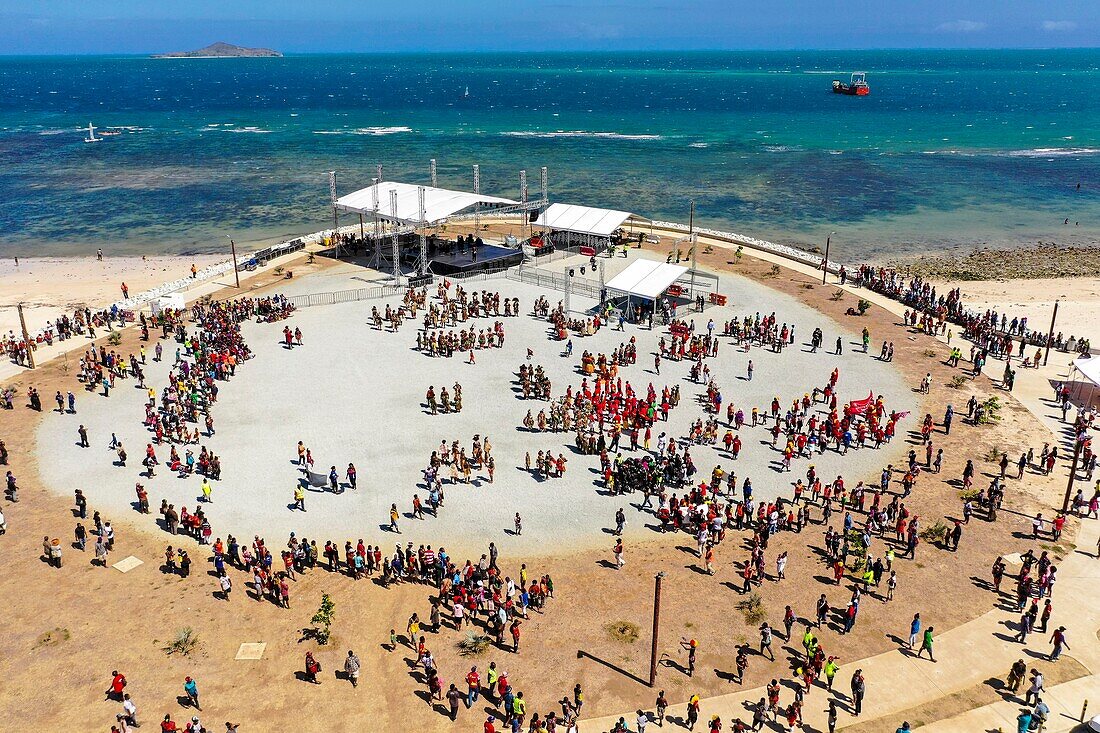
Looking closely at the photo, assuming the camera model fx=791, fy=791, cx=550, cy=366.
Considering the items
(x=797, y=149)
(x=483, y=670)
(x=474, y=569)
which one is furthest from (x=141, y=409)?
(x=797, y=149)

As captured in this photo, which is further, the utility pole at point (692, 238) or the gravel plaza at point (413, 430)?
the utility pole at point (692, 238)

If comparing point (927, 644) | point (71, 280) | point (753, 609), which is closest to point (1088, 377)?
point (927, 644)

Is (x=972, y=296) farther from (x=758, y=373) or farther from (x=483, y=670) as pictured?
(x=483, y=670)

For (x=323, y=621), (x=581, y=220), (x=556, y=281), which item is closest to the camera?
(x=323, y=621)

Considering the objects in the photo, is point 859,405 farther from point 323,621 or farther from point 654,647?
point 323,621

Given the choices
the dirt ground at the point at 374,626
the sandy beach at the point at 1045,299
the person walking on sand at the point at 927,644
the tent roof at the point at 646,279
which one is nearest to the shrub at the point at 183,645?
the dirt ground at the point at 374,626

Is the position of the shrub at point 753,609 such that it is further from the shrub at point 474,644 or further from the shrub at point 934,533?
the shrub at point 474,644

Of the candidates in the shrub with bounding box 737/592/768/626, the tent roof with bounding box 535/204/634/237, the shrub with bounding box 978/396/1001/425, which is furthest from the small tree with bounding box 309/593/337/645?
the tent roof with bounding box 535/204/634/237
